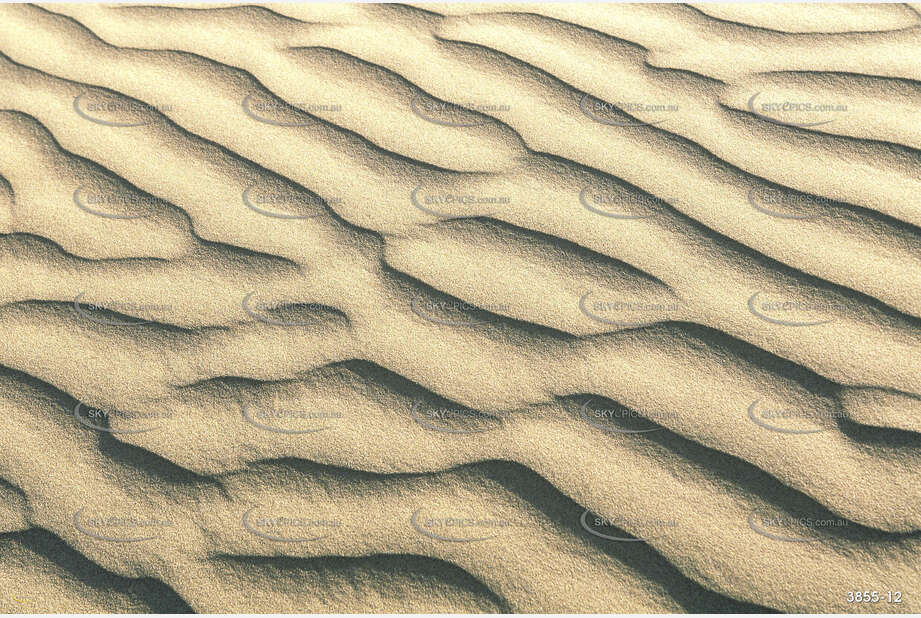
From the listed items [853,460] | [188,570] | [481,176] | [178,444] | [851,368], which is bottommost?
[188,570]

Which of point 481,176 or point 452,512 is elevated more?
point 481,176

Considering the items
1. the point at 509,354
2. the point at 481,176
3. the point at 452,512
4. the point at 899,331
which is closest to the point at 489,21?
the point at 481,176

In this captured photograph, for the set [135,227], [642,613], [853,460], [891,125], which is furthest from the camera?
[891,125]

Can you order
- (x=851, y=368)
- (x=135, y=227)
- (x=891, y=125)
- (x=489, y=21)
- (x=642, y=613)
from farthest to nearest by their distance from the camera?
(x=489, y=21), (x=891, y=125), (x=135, y=227), (x=851, y=368), (x=642, y=613)

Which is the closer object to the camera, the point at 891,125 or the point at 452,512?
the point at 452,512

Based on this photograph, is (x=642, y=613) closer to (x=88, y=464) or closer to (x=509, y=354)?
(x=509, y=354)

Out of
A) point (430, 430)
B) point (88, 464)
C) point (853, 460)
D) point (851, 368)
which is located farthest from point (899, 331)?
point (88, 464)
